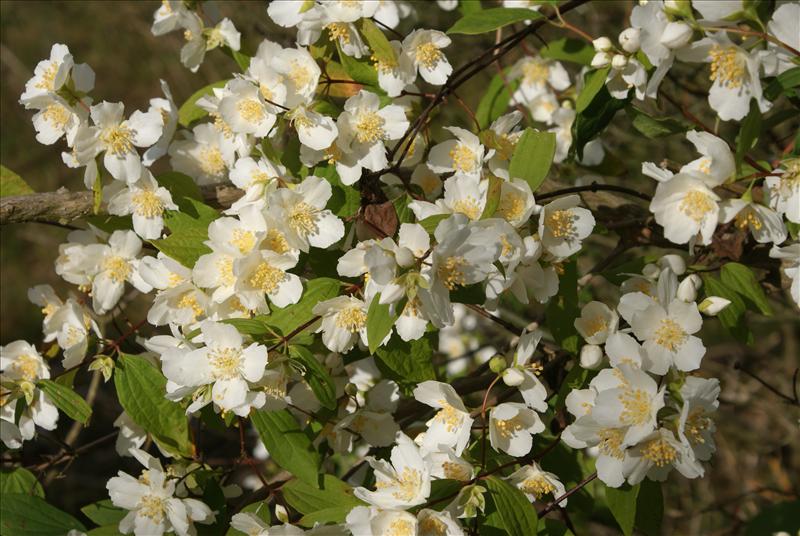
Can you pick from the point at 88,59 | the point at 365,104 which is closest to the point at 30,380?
the point at 365,104

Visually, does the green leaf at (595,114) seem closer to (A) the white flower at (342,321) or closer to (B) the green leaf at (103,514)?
(A) the white flower at (342,321)

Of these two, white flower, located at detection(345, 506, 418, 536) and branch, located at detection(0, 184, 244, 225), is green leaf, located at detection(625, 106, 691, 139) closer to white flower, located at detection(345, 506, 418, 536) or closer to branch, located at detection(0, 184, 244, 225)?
white flower, located at detection(345, 506, 418, 536)

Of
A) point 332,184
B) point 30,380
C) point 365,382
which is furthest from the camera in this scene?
point 365,382

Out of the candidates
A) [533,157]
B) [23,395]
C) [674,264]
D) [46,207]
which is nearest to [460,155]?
[533,157]

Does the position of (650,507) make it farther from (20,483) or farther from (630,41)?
(20,483)

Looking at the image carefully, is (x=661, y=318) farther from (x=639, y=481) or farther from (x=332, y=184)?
(x=332, y=184)

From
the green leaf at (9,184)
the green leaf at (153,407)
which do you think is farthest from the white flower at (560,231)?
the green leaf at (9,184)
